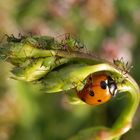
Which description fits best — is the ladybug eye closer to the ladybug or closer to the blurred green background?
the ladybug

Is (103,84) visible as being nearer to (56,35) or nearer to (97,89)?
(97,89)

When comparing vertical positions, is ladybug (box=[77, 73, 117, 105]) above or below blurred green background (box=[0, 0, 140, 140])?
below

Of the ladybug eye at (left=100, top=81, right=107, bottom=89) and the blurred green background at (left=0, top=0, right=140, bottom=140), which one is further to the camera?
the blurred green background at (left=0, top=0, right=140, bottom=140)

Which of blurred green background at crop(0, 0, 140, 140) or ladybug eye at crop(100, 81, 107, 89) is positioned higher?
blurred green background at crop(0, 0, 140, 140)

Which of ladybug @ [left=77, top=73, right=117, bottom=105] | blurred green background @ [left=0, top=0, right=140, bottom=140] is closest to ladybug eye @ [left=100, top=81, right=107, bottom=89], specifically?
ladybug @ [left=77, top=73, right=117, bottom=105]

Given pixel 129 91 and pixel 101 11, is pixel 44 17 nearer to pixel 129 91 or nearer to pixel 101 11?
pixel 101 11

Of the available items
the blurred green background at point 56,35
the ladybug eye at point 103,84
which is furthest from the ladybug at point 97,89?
the blurred green background at point 56,35

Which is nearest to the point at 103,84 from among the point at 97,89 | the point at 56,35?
the point at 97,89
